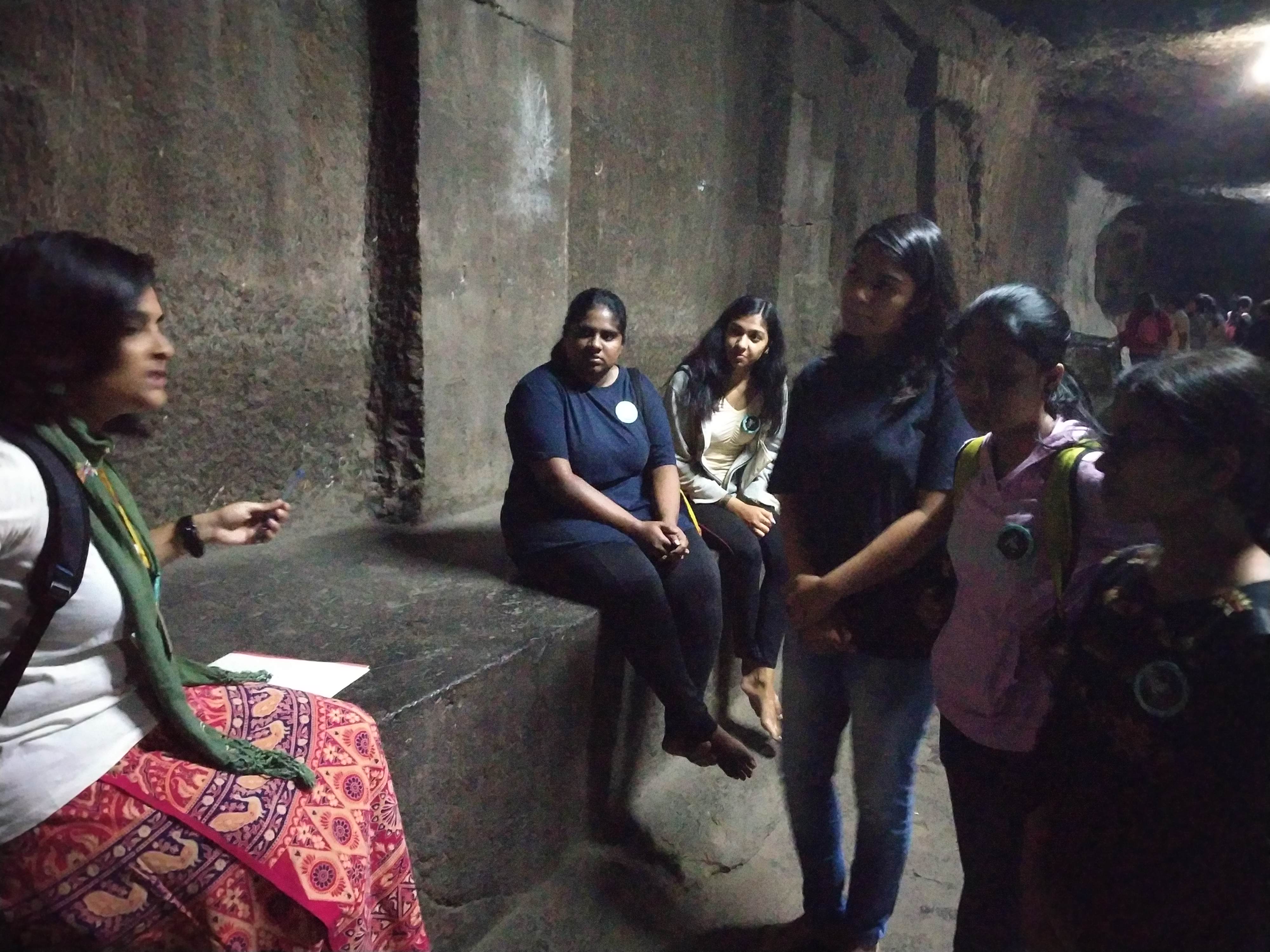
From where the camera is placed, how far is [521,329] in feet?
11.8

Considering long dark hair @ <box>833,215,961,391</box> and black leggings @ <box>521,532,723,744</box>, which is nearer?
long dark hair @ <box>833,215,961,391</box>

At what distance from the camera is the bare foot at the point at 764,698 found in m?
3.05

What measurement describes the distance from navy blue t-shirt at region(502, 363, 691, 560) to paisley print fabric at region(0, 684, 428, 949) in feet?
3.95

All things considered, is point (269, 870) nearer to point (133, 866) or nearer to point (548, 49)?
point (133, 866)

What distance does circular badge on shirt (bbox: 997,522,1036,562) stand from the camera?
1.50 m

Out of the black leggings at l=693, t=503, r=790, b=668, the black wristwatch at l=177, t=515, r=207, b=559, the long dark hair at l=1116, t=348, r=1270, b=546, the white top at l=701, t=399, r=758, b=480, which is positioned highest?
the long dark hair at l=1116, t=348, r=1270, b=546

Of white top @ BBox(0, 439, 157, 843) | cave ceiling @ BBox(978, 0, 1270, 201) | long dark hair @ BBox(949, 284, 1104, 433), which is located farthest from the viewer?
cave ceiling @ BBox(978, 0, 1270, 201)

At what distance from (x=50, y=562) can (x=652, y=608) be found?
153 cm

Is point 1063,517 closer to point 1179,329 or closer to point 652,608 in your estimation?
point 652,608

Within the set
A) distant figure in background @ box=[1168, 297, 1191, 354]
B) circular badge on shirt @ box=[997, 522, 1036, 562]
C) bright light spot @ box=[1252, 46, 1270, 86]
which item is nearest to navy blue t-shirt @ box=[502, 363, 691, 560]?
circular badge on shirt @ box=[997, 522, 1036, 562]

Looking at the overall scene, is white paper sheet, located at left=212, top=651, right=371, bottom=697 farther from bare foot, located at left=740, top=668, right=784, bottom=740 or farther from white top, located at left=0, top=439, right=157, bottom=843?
bare foot, located at left=740, top=668, right=784, bottom=740

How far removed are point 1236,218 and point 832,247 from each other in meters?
14.0

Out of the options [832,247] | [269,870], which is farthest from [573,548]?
[832,247]

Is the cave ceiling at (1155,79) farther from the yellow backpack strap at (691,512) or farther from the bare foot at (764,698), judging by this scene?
the bare foot at (764,698)
